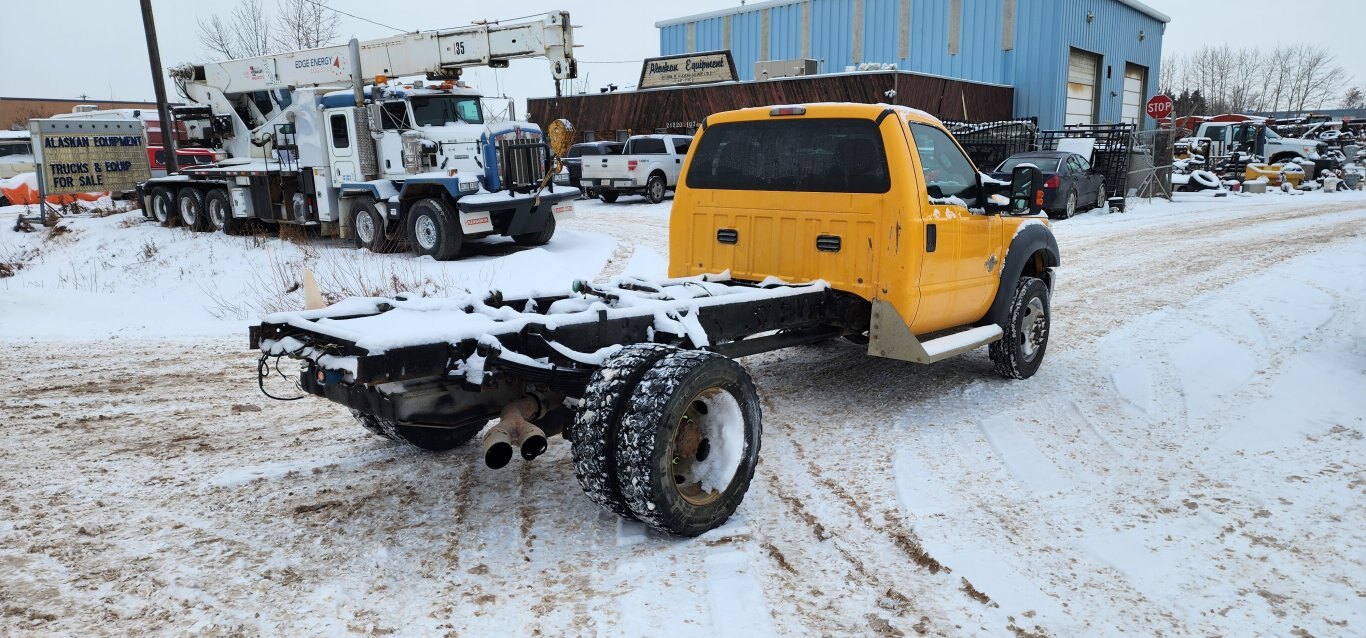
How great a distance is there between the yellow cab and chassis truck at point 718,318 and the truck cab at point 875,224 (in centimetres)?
1

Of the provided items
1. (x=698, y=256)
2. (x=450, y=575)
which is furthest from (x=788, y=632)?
(x=698, y=256)

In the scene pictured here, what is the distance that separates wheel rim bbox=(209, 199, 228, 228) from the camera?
17359 mm

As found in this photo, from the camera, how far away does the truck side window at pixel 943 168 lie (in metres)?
5.63

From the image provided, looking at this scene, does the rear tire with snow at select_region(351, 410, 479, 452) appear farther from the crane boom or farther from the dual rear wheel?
the crane boom

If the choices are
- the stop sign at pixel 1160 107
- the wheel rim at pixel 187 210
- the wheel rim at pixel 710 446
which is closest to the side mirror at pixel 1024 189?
the wheel rim at pixel 710 446

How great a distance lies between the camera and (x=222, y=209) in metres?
17.3

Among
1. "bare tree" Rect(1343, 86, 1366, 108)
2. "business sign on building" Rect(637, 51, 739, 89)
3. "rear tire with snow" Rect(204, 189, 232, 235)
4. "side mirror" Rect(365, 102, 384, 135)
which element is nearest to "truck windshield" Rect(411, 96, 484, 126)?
"side mirror" Rect(365, 102, 384, 135)

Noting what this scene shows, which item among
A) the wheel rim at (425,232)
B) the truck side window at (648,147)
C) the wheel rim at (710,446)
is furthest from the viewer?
the truck side window at (648,147)

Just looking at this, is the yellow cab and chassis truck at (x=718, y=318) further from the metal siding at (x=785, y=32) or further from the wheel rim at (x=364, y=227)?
the metal siding at (x=785, y=32)

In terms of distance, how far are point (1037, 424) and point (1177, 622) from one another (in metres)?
2.45

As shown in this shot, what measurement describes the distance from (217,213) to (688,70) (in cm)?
1857

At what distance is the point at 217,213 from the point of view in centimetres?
1762

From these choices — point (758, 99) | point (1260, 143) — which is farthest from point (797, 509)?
point (1260, 143)

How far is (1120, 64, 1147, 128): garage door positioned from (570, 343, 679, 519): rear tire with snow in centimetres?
3537
